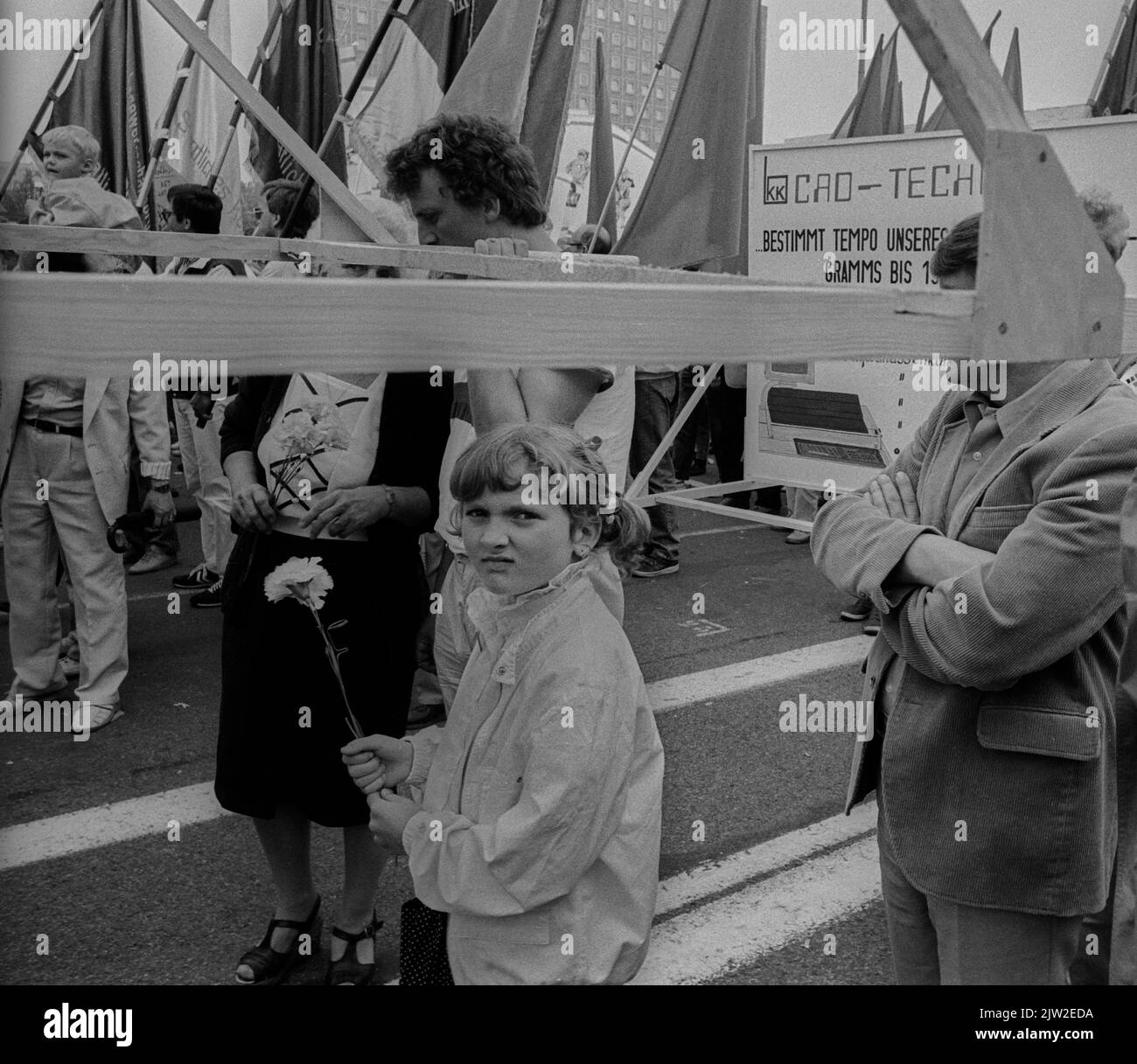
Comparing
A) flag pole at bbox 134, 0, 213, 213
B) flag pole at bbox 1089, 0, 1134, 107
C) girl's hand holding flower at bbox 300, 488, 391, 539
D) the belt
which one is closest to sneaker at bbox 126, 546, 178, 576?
flag pole at bbox 134, 0, 213, 213

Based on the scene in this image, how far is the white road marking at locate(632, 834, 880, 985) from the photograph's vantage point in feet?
10.2

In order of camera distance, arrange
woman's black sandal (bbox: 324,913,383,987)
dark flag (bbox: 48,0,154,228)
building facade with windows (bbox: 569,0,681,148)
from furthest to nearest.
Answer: building facade with windows (bbox: 569,0,681,148), dark flag (bbox: 48,0,154,228), woman's black sandal (bbox: 324,913,383,987)

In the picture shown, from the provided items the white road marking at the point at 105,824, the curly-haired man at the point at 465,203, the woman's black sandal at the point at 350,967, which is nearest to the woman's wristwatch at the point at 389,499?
the curly-haired man at the point at 465,203

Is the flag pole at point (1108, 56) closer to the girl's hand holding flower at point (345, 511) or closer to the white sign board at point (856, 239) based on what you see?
the white sign board at point (856, 239)

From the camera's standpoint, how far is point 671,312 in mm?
1120

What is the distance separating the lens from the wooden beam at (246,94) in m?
3.05

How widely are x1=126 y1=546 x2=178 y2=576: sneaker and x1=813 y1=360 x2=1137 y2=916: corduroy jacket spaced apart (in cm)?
603

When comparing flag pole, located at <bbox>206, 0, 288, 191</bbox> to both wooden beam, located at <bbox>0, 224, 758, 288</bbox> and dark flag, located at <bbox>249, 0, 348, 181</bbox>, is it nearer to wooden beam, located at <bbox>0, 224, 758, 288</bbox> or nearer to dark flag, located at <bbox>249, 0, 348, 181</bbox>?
dark flag, located at <bbox>249, 0, 348, 181</bbox>

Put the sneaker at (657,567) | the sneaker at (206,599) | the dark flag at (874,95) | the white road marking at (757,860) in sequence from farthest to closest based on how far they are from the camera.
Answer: the dark flag at (874,95) < the sneaker at (657,567) < the sneaker at (206,599) < the white road marking at (757,860)

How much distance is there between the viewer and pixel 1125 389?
1982 mm

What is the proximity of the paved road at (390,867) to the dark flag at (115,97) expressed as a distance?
4643 millimetres

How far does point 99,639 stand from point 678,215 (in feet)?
11.3
